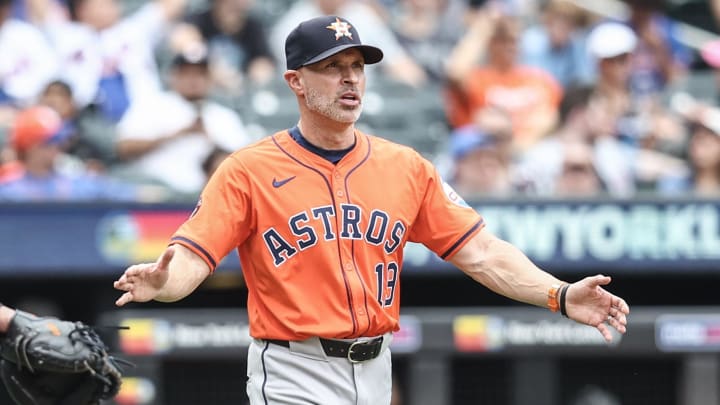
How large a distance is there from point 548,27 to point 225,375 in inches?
139

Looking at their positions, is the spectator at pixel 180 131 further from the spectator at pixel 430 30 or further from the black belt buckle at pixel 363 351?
the black belt buckle at pixel 363 351

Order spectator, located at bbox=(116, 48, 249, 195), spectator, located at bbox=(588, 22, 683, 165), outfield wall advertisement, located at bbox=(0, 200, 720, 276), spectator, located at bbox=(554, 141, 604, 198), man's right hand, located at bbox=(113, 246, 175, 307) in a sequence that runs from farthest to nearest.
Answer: spectator, located at bbox=(588, 22, 683, 165)
spectator, located at bbox=(116, 48, 249, 195)
spectator, located at bbox=(554, 141, 604, 198)
outfield wall advertisement, located at bbox=(0, 200, 720, 276)
man's right hand, located at bbox=(113, 246, 175, 307)

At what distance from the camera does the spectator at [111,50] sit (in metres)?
8.50

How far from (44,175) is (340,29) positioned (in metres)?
4.06

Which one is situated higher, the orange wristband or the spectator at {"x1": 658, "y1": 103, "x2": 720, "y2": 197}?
the spectator at {"x1": 658, "y1": 103, "x2": 720, "y2": 197}

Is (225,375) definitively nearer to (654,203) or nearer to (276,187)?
(654,203)

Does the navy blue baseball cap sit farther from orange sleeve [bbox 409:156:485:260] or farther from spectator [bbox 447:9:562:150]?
spectator [bbox 447:9:562:150]

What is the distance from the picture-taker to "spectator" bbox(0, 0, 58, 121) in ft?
28.0

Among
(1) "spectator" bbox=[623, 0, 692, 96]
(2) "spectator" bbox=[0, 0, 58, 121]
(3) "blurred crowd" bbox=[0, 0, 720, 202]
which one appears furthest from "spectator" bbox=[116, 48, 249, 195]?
(1) "spectator" bbox=[623, 0, 692, 96]

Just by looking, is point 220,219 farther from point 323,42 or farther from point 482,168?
point 482,168

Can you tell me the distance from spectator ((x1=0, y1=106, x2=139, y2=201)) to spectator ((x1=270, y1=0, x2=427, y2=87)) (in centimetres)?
170

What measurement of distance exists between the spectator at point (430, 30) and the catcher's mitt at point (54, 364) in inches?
192

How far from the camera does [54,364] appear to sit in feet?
13.5

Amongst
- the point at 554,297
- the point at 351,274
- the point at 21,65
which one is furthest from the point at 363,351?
the point at 21,65
